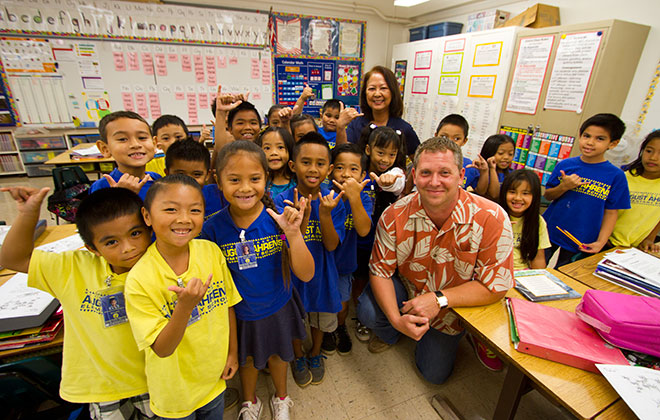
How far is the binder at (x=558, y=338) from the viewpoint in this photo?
39.1 inches

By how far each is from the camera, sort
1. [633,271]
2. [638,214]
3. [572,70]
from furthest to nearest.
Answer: [572,70] < [638,214] < [633,271]

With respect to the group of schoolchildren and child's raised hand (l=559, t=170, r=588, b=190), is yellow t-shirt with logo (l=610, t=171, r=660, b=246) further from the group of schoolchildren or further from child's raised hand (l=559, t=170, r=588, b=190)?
child's raised hand (l=559, t=170, r=588, b=190)

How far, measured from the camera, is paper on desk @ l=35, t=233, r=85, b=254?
167 cm

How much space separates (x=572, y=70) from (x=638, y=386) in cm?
342

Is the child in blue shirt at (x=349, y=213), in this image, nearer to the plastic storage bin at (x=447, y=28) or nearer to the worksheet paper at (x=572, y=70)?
the worksheet paper at (x=572, y=70)

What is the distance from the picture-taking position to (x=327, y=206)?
1.31 meters

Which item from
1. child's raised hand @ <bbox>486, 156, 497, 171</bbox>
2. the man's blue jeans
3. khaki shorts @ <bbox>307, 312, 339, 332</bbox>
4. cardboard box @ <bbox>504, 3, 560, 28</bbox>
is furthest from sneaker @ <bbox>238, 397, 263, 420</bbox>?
cardboard box @ <bbox>504, 3, 560, 28</bbox>

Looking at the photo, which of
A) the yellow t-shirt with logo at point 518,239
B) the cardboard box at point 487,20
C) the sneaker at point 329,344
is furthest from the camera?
the cardboard box at point 487,20

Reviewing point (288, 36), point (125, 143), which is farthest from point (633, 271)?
point (288, 36)

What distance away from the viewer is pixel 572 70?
3143mm

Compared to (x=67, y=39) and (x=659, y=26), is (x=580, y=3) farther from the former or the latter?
(x=67, y=39)

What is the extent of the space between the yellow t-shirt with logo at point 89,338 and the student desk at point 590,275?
2.02 m

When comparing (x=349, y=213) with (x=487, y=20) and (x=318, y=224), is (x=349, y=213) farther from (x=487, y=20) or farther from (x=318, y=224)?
(x=487, y=20)

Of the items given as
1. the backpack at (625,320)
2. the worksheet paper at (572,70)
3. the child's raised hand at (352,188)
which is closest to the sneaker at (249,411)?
the child's raised hand at (352,188)
